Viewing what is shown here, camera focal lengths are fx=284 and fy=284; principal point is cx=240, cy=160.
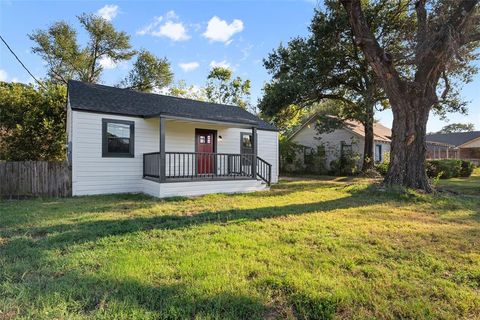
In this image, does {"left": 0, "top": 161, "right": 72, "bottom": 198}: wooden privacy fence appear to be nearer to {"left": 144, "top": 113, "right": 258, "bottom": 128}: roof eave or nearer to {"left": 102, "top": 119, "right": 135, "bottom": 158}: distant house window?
{"left": 102, "top": 119, "right": 135, "bottom": 158}: distant house window

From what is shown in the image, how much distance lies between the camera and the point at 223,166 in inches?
472

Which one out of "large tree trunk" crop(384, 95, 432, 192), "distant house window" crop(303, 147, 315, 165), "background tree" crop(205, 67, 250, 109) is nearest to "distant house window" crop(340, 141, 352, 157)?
"distant house window" crop(303, 147, 315, 165)

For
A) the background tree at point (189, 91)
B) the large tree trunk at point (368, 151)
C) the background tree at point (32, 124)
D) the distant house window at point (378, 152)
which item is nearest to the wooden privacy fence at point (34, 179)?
the background tree at point (32, 124)

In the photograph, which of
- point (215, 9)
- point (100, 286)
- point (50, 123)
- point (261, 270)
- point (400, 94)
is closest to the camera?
point (100, 286)

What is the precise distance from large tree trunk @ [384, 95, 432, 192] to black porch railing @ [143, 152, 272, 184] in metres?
4.89

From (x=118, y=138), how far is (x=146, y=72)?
1824 cm

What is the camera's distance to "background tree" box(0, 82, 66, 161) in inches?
476

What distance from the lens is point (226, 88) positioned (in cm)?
3147

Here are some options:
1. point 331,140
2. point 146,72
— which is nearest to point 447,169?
point 331,140

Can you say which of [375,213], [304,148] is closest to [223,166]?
[375,213]

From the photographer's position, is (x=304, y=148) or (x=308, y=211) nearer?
(x=308, y=211)

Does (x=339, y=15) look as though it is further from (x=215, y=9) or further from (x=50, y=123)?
(x=50, y=123)

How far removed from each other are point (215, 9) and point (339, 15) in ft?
21.4

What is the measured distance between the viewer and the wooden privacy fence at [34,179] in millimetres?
8812
